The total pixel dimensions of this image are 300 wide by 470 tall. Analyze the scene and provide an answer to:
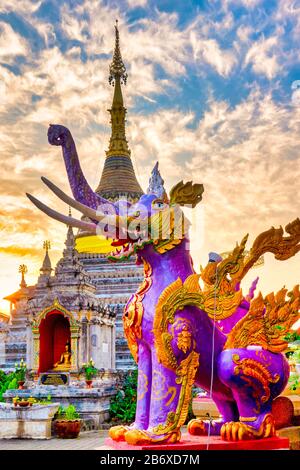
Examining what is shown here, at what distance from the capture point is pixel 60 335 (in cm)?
2336

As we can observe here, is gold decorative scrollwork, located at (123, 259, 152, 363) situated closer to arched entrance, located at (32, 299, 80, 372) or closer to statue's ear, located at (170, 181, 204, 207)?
statue's ear, located at (170, 181, 204, 207)

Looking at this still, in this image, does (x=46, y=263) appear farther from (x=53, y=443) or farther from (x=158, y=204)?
(x=158, y=204)

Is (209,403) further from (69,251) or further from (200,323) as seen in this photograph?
(69,251)

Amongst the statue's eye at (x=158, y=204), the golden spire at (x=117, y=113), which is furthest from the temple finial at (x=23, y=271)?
the statue's eye at (x=158, y=204)

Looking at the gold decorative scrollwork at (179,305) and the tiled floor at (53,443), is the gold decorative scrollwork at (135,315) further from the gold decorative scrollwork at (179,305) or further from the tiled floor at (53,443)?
the tiled floor at (53,443)

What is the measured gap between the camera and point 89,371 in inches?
819

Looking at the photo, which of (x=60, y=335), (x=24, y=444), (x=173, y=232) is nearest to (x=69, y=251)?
(x=60, y=335)

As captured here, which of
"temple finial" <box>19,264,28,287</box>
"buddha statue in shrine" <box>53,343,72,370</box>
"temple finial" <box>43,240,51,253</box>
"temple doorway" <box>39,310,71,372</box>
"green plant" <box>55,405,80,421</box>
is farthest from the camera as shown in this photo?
"temple finial" <box>19,264,28,287</box>

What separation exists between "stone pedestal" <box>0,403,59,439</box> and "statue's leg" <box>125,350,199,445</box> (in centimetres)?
1193

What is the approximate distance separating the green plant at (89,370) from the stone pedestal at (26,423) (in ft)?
12.8

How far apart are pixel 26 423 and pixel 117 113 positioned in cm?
2398

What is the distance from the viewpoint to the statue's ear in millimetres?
6211

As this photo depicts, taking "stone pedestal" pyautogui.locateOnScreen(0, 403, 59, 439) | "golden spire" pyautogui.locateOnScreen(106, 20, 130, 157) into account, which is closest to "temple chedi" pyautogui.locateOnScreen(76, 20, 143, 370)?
"golden spire" pyautogui.locateOnScreen(106, 20, 130, 157)
